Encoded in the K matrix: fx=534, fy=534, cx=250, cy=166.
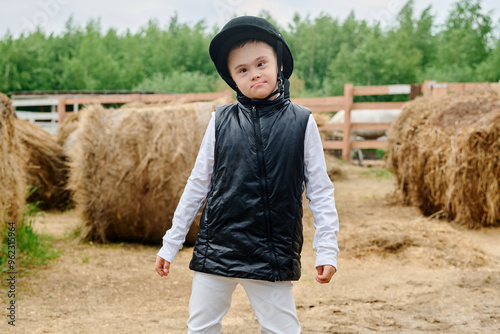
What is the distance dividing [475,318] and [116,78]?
32304mm

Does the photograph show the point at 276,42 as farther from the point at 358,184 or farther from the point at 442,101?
the point at 358,184

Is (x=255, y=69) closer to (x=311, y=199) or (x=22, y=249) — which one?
(x=311, y=199)

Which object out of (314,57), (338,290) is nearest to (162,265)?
(338,290)

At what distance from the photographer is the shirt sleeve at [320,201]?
6.17 feet

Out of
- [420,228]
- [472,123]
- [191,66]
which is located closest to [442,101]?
[472,123]

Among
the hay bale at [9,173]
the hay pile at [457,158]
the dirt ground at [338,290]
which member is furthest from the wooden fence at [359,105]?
the hay bale at [9,173]

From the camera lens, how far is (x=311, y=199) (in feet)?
6.52

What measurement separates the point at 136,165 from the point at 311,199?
3046 mm

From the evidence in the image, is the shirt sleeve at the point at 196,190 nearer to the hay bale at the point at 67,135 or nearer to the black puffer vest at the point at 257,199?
the black puffer vest at the point at 257,199

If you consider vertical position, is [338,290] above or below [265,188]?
below

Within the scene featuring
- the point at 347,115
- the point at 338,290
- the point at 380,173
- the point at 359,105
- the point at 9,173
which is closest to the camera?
the point at 338,290

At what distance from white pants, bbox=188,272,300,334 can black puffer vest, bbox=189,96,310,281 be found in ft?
0.17

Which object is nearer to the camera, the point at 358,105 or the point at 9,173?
the point at 9,173

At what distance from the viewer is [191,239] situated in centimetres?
490
